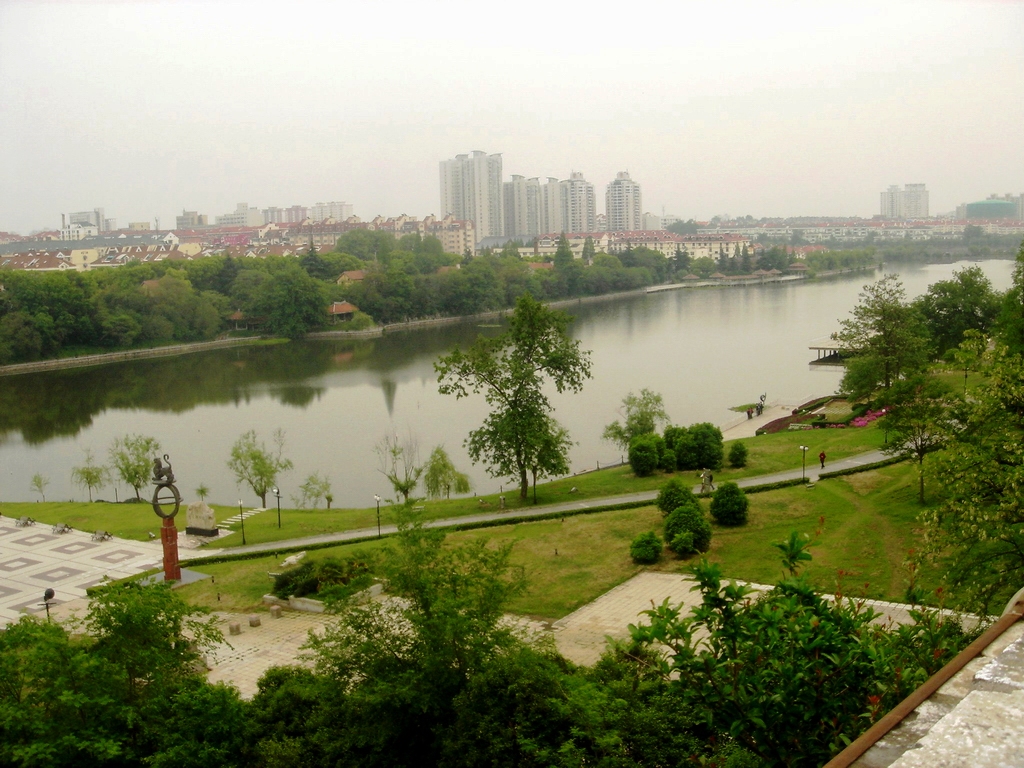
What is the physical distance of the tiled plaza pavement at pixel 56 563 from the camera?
43.5 feet

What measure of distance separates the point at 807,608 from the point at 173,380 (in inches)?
1374

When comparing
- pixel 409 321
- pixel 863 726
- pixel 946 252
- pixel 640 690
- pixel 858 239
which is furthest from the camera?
pixel 858 239

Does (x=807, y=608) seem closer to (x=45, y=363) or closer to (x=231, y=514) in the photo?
(x=231, y=514)

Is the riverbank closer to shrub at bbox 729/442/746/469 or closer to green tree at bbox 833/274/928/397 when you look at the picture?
green tree at bbox 833/274/928/397

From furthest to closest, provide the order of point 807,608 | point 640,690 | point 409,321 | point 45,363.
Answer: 1. point 409,321
2. point 45,363
3. point 640,690
4. point 807,608

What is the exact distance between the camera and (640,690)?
6355 mm

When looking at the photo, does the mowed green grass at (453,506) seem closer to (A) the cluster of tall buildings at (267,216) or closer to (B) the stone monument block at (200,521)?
(B) the stone monument block at (200,521)

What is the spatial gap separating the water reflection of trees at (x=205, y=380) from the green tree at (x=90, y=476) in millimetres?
6004

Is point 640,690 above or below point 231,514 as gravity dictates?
above

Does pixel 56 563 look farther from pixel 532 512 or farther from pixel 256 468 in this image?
pixel 532 512

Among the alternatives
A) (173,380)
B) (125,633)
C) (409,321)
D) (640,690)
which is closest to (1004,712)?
(640,690)

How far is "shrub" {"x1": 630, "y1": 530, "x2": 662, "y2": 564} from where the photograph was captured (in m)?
12.2

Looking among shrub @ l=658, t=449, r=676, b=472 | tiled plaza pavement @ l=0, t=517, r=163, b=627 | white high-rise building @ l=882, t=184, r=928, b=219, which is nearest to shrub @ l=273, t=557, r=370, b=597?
tiled plaza pavement @ l=0, t=517, r=163, b=627

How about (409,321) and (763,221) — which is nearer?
(409,321)
